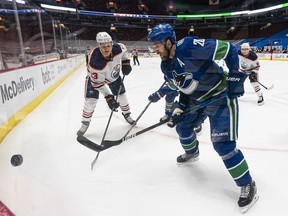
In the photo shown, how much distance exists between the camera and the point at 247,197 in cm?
136

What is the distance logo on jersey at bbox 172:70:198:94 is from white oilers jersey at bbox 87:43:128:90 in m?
1.15

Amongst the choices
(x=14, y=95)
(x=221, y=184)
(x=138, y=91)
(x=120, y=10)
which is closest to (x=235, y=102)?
(x=221, y=184)

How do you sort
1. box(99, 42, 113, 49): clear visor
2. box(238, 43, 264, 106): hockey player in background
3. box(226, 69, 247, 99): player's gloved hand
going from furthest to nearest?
box(238, 43, 264, 106): hockey player in background < box(99, 42, 113, 49): clear visor < box(226, 69, 247, 99): player's gloved hand

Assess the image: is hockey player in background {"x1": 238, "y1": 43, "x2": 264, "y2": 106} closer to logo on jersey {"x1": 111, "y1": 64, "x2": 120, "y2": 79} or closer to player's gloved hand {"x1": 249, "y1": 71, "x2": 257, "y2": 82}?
player's gloved hand {"x1": 249, "y1": 71, "x2": 257, "y2": 82}

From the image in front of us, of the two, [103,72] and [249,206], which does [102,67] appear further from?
[249,206]

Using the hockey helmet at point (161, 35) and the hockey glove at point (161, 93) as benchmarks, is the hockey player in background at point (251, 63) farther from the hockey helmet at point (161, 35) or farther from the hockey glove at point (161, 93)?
the hockey helmet at point (161, 35)

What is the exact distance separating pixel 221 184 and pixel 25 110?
9.02 feet

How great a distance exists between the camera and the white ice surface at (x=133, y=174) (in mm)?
1377

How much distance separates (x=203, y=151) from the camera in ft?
7.06

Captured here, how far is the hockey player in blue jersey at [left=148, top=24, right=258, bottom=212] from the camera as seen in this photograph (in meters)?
1.33

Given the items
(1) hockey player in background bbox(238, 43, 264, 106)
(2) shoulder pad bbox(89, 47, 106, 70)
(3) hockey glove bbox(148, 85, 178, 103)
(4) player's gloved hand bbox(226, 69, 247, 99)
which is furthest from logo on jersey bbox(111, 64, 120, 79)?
(1) hockey player in background bbox(238, 43, 264, 106)

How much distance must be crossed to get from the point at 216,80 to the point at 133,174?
905mm

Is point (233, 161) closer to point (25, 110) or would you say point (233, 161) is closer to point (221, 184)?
point (221, 184)

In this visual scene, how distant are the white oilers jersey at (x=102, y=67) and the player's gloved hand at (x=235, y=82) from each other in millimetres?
1424
